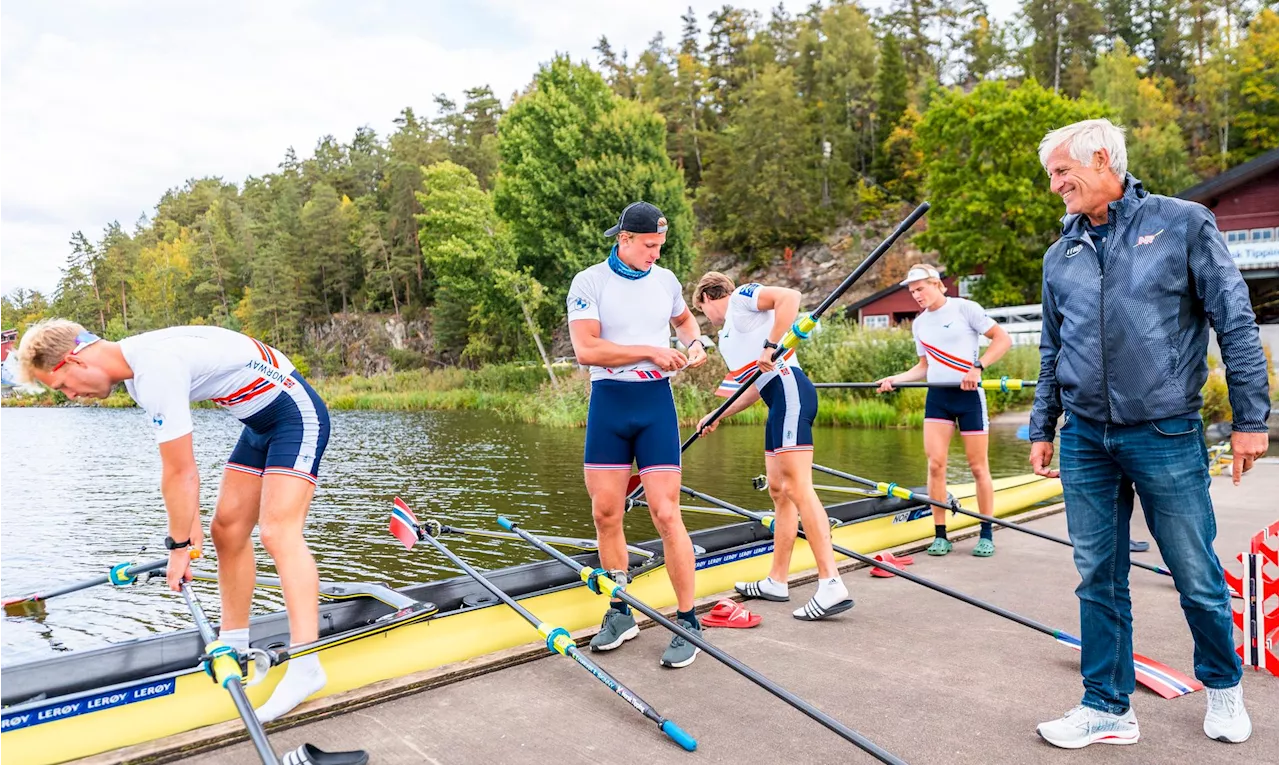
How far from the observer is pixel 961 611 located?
468cm

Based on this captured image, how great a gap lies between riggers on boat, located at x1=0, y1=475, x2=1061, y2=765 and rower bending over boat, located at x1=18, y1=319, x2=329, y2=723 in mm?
186

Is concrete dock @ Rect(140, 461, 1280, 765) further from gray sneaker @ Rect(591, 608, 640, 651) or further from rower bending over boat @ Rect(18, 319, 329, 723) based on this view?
rower bending over boat @ Rect(18, 319, 329, 723)

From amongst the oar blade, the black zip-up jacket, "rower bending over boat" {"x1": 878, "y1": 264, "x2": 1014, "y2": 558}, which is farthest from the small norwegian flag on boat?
"rower bending over boat" {"x1": 878, "y1": 264, "x2": 1014, "y2": 558}

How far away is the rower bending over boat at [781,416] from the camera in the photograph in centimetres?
454

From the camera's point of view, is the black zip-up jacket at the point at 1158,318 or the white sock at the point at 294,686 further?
the white sock at the point at 294,686

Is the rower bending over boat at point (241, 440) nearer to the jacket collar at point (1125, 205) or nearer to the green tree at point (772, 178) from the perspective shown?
the jacket collar at point (1125, 205)

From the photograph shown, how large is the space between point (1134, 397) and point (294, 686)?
3331 millimetres

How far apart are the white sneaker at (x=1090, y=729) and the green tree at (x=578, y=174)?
110 ft

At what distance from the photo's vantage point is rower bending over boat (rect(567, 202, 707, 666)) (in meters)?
4.03

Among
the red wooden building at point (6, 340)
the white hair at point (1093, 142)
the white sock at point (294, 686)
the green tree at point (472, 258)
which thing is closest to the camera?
the white hair at point (1093, 142)

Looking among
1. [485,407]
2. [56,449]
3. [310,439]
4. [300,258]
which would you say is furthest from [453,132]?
[310,439]

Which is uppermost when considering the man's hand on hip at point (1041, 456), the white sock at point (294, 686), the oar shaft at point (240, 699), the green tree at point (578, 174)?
the green tree at point (578, 174)

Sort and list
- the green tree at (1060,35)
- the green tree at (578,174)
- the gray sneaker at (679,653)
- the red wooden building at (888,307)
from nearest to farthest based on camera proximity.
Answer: the gray sneaker at (679,653)
the green tree at (578,174)
the red wooden building at (888,307)
the green tree at (1060,35)

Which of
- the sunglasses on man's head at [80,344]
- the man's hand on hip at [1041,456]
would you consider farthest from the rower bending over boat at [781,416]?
the sunglasses on man's head at [80,344]
